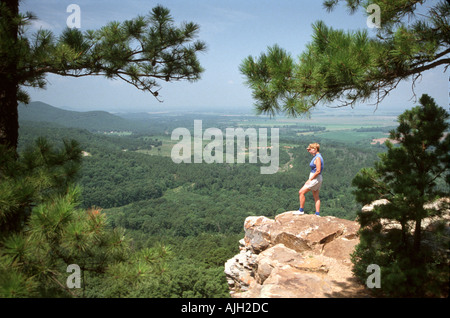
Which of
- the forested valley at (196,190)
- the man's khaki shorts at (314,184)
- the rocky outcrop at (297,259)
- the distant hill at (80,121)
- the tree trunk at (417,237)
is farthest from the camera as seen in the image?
the distant hill at (80,121)

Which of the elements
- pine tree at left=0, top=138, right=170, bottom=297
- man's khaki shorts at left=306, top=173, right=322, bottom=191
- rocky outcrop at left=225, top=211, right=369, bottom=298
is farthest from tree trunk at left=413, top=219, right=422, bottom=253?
pine tree at left=0, top=138, right=170, bottom=297

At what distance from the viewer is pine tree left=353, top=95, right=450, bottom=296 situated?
309cm

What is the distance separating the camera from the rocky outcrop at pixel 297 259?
3.99m

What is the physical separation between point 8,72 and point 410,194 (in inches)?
201

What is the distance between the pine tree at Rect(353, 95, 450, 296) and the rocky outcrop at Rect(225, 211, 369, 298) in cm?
80

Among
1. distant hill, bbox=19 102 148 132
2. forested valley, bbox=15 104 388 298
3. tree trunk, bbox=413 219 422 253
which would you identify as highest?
distant hill, bbox=19 102 148 132

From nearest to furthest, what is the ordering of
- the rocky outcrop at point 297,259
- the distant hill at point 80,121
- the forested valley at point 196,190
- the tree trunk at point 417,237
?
1. the tree trunk at point 417,237
2. the rocky outcrop at point 297,259
3. the forested valley at point 196,190
4. the distant hill at point 80,121

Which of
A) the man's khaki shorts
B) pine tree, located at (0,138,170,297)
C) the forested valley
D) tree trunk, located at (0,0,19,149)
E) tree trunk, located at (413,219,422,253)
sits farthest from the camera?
the forested valley

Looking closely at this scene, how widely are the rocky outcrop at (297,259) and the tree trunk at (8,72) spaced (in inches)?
165

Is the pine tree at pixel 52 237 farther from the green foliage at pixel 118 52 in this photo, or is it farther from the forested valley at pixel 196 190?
the forested valley at pixel 196 190

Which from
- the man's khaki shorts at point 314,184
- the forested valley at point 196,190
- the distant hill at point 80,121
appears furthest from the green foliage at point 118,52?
the distant hill at point 80,121

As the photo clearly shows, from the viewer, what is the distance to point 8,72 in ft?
10.7

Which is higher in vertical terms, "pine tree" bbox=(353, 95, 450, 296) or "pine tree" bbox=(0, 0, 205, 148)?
"pine tree" bbox=(0, 0, 205, 148)

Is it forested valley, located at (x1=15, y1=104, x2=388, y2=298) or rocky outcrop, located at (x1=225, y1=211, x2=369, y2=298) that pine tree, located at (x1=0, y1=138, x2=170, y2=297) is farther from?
forested valley, located at (x1=15, y1=104, x2=388, y2=298)
